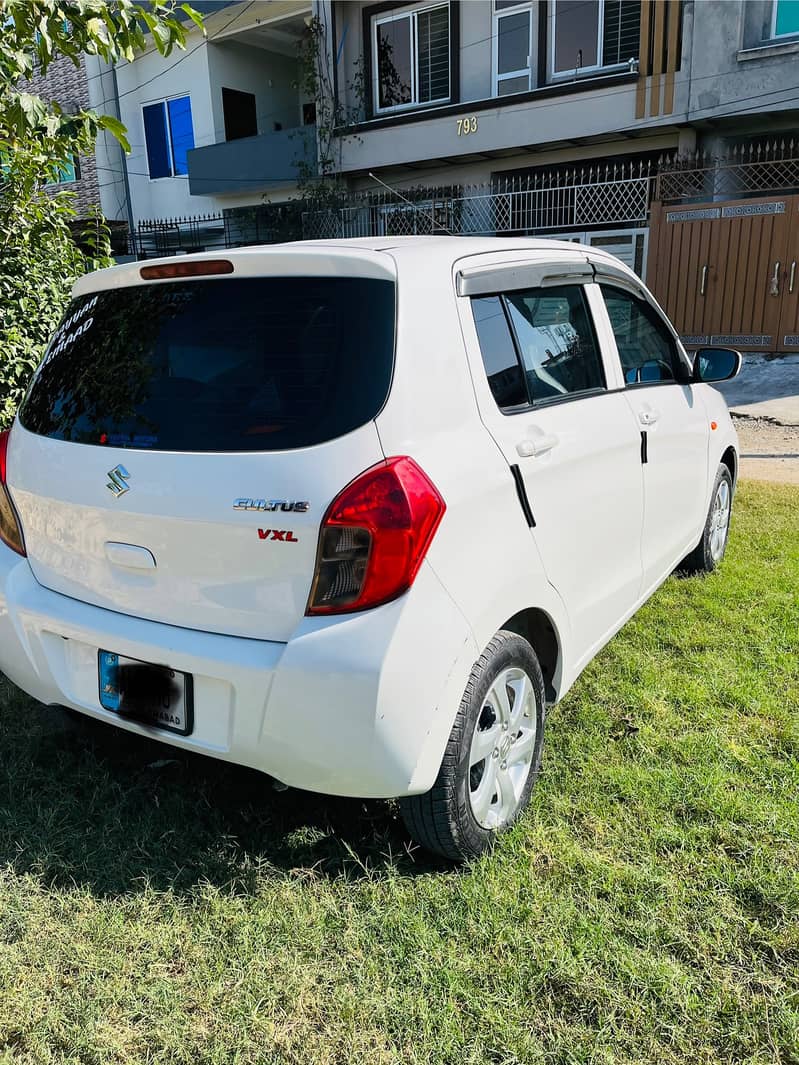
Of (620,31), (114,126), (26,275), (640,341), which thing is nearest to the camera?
(640,341)

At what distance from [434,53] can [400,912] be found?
1911 cm

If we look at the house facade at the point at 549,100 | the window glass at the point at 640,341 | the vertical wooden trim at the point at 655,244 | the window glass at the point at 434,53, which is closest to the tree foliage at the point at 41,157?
the window glass at the point at 640,341

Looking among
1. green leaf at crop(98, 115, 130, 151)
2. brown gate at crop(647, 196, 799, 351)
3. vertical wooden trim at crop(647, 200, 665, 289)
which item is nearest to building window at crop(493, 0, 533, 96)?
vertical wooden trim at crop(647, 200, 665, 289)

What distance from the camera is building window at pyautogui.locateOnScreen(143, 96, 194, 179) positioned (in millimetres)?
22344

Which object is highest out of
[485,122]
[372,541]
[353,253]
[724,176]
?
[485,122]

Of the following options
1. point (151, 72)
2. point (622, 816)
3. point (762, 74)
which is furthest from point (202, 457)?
point (151, 72)

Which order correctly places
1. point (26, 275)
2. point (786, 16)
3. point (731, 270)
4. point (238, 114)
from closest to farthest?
point (26, 275)
point (731, 270)
point (786, 16)
point (238, 114)

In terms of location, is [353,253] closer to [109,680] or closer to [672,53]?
[109,680]

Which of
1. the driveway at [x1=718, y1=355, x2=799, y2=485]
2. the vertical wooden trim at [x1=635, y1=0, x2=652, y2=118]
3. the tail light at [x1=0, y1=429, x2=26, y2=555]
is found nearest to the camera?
the tail light at [x1=0, y1=429, x2=26, y2=555]

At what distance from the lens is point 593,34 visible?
15773 mm

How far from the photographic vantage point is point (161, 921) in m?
2.32

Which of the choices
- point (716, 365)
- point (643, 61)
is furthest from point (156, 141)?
point (716, 365)

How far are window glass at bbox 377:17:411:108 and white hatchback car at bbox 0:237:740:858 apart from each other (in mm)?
17798

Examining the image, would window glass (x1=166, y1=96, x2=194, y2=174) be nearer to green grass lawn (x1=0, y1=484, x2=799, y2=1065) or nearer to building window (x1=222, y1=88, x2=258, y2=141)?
building window (x1=222, y1=88, x2=258, y2=141)
